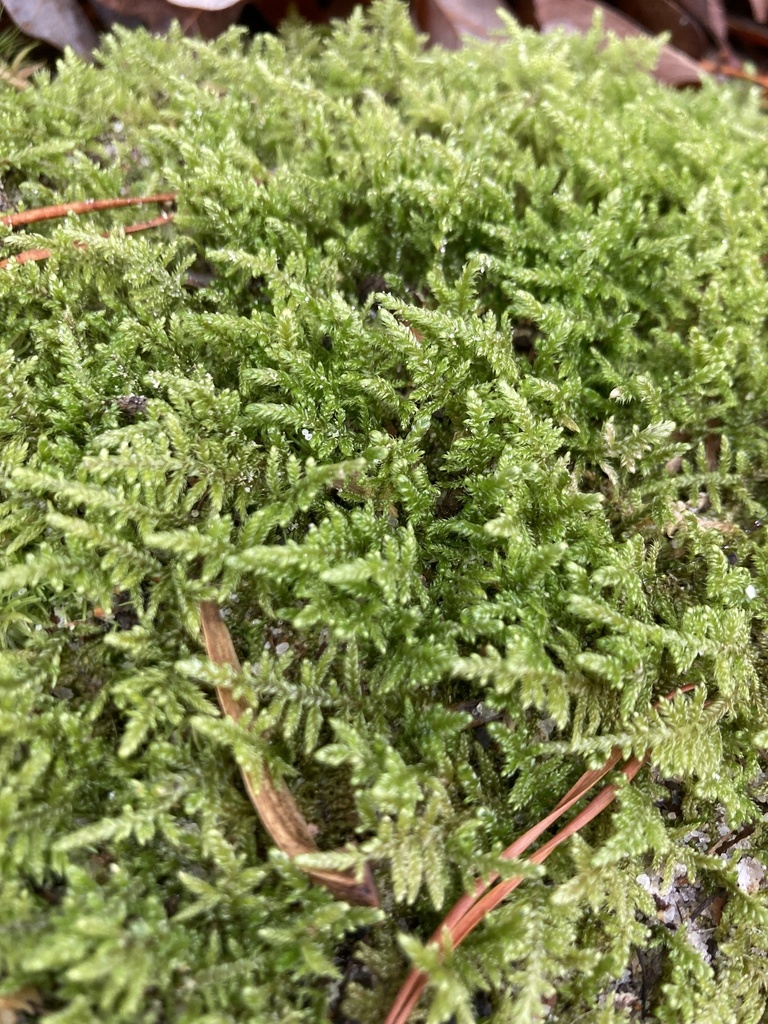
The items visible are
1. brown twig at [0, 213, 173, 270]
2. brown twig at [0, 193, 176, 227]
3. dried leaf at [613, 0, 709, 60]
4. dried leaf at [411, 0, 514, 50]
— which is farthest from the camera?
dried leaf at [613, 0, 709, 60]

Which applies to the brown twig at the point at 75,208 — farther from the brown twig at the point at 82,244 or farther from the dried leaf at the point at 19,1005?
the dried leaf at the point at 19,1005

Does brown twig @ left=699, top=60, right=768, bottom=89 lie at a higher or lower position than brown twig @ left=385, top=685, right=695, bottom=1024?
higher

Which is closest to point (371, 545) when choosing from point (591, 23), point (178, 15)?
point (178, 15)

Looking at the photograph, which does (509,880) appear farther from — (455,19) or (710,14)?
(710,14)

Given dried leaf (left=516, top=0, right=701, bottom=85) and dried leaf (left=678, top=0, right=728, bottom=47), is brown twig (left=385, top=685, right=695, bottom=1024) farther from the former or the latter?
dried leaf (left=678, top=0, right=728, bottom=47)

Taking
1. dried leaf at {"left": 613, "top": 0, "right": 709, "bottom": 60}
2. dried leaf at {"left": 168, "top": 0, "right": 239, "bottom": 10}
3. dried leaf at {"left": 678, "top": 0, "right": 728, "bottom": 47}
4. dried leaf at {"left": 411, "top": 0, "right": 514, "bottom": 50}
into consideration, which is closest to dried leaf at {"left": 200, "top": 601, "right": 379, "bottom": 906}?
dried leaf at {"left": 168, "top": 0, "right": 239, "bottom": 10}

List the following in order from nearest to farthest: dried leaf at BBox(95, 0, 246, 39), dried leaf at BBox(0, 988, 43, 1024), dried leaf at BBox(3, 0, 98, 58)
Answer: dried leaf at BBox(0, 988, 43, 1024) → dried leaf at BBox(3, 0, 98, 58) → dried leaf at BBox(95, 0, 246, 39)
